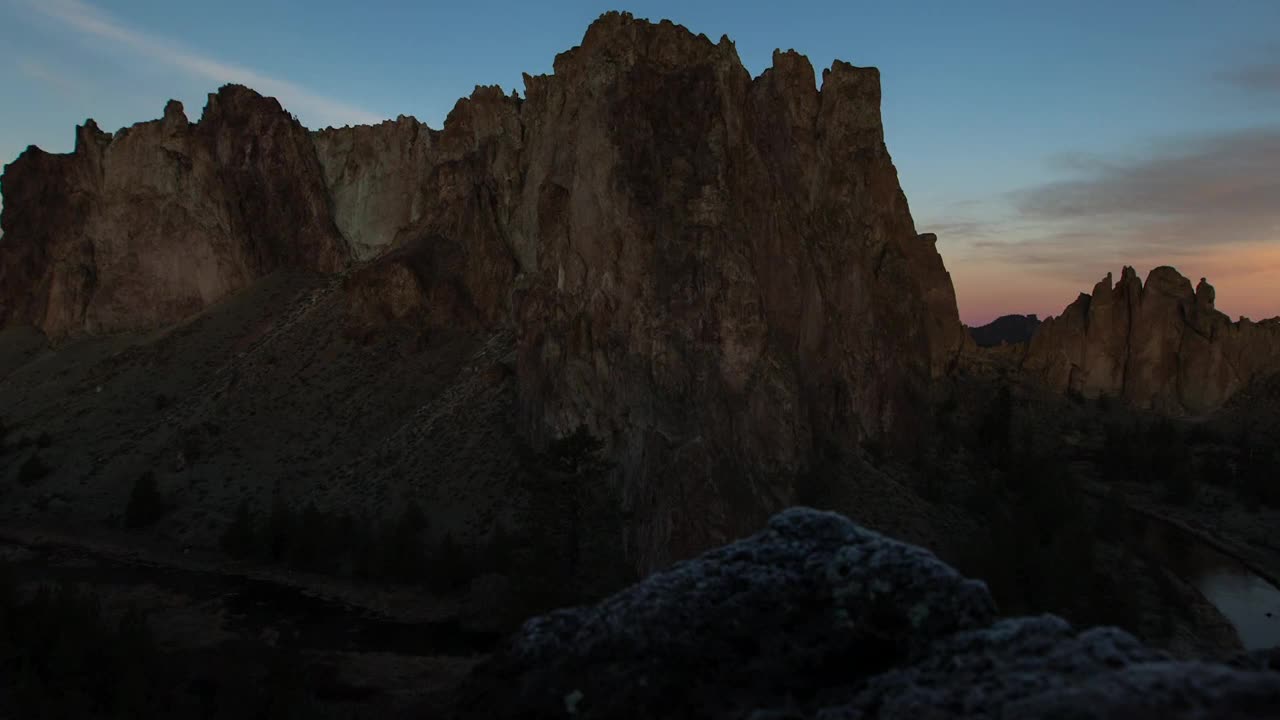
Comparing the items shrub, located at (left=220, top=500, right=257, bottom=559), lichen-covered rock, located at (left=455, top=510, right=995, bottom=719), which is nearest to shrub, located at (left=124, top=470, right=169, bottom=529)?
shrub, located at (left=220, top=500, right=257, bottom=559)

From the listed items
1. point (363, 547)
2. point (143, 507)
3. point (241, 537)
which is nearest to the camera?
point (363, 547)

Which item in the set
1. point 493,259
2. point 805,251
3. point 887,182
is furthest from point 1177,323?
point 493,259

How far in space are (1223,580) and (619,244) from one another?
130 ft

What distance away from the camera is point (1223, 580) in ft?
157

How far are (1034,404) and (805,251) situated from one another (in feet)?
156

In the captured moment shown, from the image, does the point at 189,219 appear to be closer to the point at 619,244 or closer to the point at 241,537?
the point at 241,537

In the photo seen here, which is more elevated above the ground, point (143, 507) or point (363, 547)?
point (143, 507)

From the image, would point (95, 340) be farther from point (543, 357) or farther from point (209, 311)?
point (543, 357)

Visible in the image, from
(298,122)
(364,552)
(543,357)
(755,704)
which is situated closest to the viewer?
(755,704)

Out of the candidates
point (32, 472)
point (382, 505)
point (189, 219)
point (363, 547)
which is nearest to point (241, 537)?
point (382, 505)

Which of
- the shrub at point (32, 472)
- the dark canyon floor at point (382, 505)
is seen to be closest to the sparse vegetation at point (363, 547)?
the dark canyon floor at point (382, 505)

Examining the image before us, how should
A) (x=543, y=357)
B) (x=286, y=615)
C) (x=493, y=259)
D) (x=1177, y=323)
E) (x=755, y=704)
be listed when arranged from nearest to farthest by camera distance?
(x=755, y=704) < (x=286, y=615) < (x=543, y=357) < (x=493, y=259) < (x=1177, y=323)

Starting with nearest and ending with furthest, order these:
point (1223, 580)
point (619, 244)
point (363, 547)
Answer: point (619, 244) < point (363, 547) < point (1223, 580)

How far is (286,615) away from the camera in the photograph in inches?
1433
